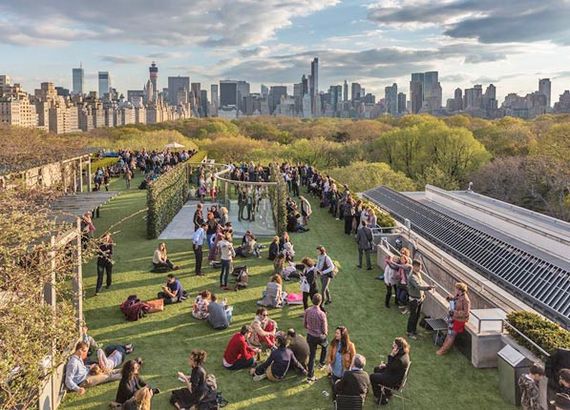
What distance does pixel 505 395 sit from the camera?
27.5 feet

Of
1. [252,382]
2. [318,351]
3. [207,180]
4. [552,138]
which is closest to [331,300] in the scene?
[318,351]

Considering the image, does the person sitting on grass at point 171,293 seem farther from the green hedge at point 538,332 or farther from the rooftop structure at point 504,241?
the rooftop structure at point 504,241

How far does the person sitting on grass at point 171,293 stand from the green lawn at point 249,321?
0.62 feet

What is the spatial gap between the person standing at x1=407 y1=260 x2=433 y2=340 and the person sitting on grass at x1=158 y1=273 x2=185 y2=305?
5.36m

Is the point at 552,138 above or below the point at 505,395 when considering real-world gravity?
above

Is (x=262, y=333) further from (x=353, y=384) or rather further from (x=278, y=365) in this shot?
(x=353, y=384)

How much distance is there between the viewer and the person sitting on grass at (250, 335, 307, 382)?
884 cm

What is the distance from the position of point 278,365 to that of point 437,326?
3.34m

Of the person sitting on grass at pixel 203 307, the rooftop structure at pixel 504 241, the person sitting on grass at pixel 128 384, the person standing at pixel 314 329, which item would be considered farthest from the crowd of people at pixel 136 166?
the person sitting on grass at pixel 128 384

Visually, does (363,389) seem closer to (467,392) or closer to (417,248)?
(467,392)

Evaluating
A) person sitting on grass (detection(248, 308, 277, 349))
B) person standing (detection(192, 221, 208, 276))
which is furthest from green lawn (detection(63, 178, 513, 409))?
person sitting on grass (detection(248, 308, 277, 349))

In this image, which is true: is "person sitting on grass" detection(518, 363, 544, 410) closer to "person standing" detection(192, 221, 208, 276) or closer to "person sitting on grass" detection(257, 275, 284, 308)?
"person sitting on grass" detection(257, 275, 284, 308)

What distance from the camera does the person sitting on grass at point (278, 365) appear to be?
8.84m

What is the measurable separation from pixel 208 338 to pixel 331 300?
3403mm
